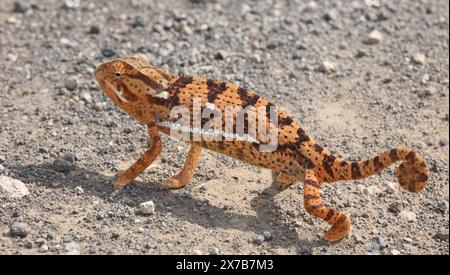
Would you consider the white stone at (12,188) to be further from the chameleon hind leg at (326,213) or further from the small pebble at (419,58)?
the small pebble at (419,58)

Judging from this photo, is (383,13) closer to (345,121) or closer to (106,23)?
(345,121)

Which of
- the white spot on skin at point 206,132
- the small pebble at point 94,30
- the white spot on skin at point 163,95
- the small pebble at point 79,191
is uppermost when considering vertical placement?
the white spot on skin at point 163,95

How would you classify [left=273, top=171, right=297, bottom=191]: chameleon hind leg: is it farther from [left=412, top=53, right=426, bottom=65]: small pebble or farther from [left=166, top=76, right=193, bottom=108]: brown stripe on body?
[left=412, top=53, right=426, bottom=65]: small pebble

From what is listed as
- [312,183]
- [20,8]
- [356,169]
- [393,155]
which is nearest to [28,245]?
[312,183]

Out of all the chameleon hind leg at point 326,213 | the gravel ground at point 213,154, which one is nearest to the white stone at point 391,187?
the gravel ground at point 213,154

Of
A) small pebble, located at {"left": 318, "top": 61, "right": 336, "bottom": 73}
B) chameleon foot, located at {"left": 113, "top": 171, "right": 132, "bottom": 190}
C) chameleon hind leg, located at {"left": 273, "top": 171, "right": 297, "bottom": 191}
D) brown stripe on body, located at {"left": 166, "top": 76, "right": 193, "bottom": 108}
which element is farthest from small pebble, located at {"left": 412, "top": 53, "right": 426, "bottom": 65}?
chameleon foot, located at {"left": 113, "top": 171, "right": 132, "bottom": 190}

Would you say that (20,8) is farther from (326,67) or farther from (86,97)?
(326,67)
